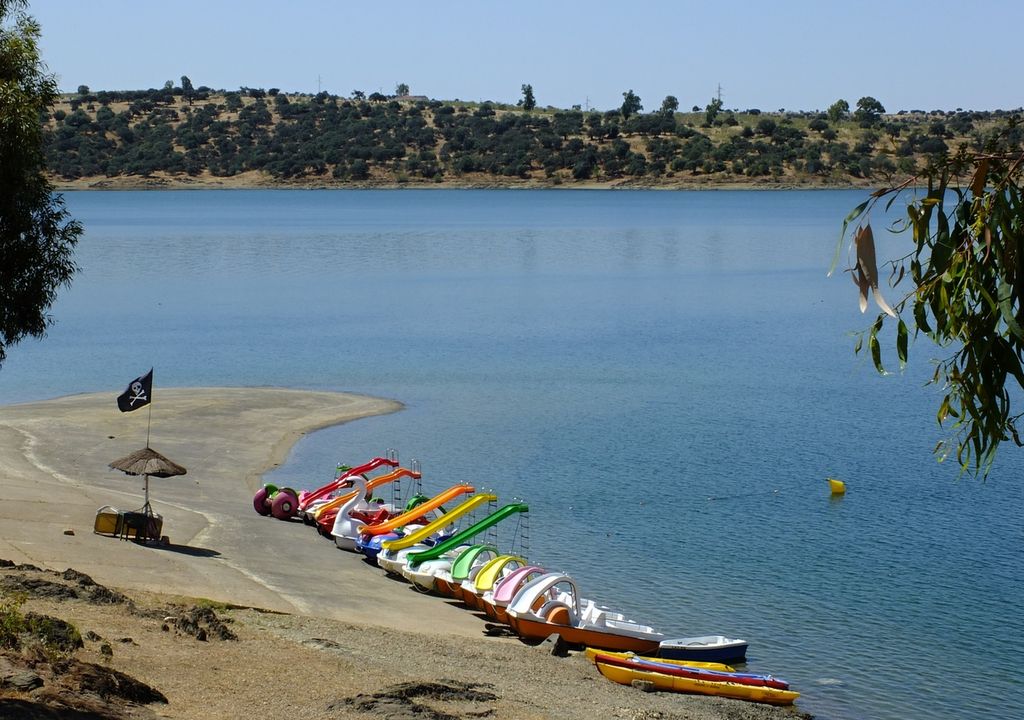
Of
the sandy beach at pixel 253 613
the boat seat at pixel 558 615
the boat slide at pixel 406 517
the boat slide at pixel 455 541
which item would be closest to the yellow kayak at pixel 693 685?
the sandy beach at pixel 253 613

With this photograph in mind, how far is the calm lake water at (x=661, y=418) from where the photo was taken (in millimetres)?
23344

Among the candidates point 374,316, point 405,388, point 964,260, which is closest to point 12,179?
point 964,260

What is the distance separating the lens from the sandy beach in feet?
49.9

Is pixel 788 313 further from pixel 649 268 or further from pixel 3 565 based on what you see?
pixel 3 565

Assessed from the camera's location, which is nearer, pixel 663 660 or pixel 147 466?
pixel 663 660

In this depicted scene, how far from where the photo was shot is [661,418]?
137ft

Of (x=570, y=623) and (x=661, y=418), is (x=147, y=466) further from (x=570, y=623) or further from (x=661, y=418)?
(x=661, y=418)

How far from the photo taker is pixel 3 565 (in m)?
19.2

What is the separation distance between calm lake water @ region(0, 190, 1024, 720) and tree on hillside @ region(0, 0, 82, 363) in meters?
11.7

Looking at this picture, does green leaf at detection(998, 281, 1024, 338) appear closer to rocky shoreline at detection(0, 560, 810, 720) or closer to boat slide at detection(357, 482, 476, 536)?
rocky shoreline at detection(0, 560, 810, 720)

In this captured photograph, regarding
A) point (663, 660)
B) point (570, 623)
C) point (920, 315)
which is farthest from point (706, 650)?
point (920, 315)

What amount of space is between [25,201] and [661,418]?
90.7ft

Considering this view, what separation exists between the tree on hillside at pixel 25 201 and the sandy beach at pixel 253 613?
3.94 meters

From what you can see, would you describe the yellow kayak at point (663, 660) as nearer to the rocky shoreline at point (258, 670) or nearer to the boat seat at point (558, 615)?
the rocky shoreline at point (258, 670)
